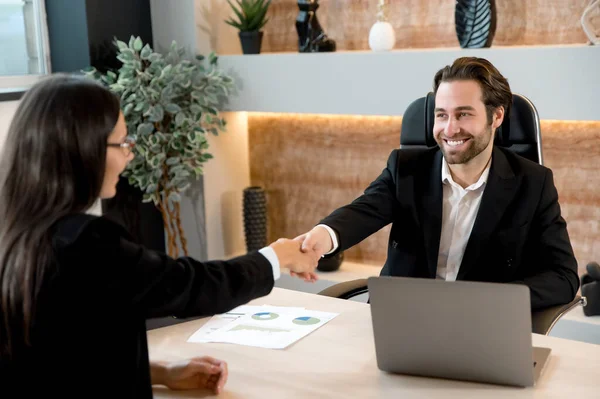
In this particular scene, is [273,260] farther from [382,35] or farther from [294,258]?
[382,35]

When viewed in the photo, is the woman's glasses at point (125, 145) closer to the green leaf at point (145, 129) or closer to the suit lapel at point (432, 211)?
the suit lapel at point (432, 211)

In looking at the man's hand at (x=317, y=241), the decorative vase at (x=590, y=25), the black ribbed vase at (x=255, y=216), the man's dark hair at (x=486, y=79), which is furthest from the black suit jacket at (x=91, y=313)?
the black ribbed vase at (x=255, y=216)

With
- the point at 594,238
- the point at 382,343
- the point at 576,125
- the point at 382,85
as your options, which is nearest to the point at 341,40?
the point at 382,85

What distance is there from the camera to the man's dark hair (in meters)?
2.49

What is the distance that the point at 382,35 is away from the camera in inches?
154

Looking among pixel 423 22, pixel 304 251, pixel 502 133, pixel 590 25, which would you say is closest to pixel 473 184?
pixel 502 133

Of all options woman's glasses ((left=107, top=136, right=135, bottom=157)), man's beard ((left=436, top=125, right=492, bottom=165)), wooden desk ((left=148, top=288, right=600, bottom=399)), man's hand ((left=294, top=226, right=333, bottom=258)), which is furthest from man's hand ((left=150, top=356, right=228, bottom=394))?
man's beard ((left=436, top=125, right=492, bottom=165))

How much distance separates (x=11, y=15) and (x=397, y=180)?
2559 mm

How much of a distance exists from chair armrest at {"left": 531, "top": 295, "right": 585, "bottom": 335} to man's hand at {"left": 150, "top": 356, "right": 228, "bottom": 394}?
869mm

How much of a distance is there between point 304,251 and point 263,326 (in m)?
0.27

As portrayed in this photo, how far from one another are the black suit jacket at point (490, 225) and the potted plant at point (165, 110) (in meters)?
1.64

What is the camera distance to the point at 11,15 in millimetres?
4219

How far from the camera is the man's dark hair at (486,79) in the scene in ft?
8.16

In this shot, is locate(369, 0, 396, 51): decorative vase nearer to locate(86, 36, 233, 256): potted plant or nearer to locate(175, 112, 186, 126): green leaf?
locate(86, 36, 233, 256): potted plant
